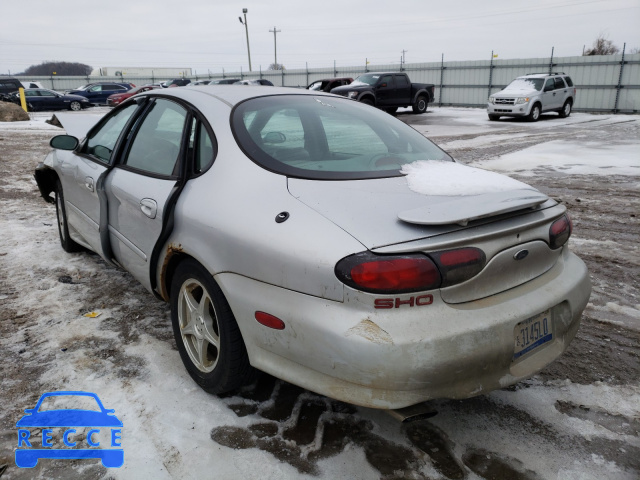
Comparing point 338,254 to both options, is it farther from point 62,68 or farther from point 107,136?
point 62,68

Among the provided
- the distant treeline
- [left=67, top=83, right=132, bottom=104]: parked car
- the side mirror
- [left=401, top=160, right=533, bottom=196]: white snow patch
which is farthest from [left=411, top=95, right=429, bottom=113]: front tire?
the distant treeline

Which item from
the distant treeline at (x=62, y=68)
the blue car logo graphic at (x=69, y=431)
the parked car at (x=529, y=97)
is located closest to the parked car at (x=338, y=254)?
the blue car logo graphic at (x=69, y=431)

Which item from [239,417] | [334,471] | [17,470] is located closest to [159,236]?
[239,417]

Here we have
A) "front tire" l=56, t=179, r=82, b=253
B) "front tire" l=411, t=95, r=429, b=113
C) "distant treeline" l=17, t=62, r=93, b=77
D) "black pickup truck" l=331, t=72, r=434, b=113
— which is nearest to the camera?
"front tire" l=56, t=179, r=82, b=253

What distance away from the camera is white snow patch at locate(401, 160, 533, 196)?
7.38 feet

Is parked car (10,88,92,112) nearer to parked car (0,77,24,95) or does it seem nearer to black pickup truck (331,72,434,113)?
parked car (0,77,24,95)

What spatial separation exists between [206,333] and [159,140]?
4.17 feet

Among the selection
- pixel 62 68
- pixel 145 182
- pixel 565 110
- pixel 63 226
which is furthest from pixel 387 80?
pixel 62 68

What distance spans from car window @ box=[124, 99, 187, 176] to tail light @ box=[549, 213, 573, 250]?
194cm

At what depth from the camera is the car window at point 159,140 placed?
2859mm

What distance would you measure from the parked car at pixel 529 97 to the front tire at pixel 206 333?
59.7 feet

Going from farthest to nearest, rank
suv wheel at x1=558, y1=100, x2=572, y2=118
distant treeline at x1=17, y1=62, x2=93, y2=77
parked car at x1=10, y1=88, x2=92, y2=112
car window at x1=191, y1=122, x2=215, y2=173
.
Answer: distant treeline at x1=17, y1=62, x2=93, y2=77, parked car at x1=10, y1=88, x2=92, y2=112, suv wheel at x1=558, y1=100, x2=572, y2=118, car window at x1=191, y1=122, x2=215, y2=173

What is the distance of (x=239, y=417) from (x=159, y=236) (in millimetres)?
1006

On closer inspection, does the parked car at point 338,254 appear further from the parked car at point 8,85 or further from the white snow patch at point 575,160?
the parked car at point 8,85
